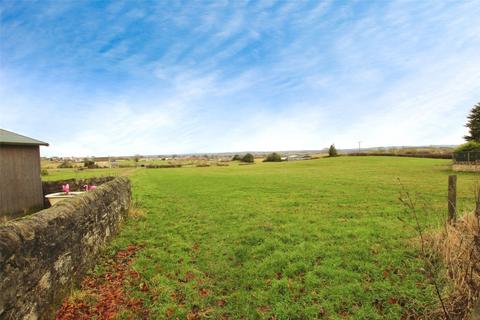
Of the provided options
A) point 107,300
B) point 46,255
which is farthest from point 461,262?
point 46,255

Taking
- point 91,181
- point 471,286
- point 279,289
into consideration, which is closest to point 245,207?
point 279,289

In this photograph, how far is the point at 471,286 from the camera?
3641 millimetres

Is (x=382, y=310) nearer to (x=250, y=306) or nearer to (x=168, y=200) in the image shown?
(x=250, y=306)

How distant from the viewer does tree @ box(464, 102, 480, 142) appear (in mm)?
34750

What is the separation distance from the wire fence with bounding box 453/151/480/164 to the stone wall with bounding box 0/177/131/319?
30.2 metres

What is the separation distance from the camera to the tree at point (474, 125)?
114ft

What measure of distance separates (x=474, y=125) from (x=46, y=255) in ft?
160

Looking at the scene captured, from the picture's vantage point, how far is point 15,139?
11.3 metres

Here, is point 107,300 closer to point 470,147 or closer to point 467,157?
point 467,157

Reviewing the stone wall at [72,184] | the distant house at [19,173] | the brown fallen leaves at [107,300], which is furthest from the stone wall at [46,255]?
the stone wall at [72,184]

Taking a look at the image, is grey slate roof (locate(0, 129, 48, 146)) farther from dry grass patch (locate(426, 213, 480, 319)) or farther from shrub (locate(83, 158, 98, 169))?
shrub (locate(83, 158, 98, 169))

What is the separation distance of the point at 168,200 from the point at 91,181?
16.9 ft

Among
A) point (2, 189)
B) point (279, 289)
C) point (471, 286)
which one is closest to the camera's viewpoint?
point (471, 286)

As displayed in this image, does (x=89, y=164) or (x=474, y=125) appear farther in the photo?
(x=89, y=164)
